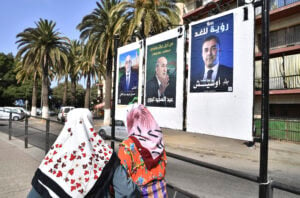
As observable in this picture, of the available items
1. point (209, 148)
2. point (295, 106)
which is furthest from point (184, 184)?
point (295, 106)

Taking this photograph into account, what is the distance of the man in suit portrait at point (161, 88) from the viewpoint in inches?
135

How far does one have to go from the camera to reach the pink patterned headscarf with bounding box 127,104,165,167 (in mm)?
2330

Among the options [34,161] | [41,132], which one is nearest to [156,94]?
[34,161]

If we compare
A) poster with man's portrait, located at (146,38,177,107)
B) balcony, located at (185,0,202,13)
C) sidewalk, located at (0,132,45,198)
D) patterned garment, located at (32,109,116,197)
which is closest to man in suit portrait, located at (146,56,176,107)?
poster with man's portrait, located at (146,38,177,107)

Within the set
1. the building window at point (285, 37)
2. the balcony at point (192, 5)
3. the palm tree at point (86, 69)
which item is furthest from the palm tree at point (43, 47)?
the building window at point (285, 37)

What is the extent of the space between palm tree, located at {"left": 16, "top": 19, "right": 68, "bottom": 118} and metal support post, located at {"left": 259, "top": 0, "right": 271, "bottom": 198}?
29.1 m

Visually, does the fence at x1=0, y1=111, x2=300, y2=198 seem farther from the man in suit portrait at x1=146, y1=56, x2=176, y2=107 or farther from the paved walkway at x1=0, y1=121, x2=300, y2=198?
the man in suit portrait at x1=146, y1=56, x2=176, y2=107

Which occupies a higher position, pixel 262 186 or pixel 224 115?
pixel 224 115

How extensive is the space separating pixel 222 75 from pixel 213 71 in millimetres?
133

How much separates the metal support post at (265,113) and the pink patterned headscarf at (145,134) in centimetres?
86

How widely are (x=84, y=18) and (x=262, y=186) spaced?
24721 mm

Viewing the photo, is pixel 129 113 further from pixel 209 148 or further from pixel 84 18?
pixel 84 18

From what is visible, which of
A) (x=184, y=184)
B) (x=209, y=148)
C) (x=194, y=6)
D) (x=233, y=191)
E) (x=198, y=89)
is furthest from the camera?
(x=194, y=6)

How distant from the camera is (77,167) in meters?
1.98
